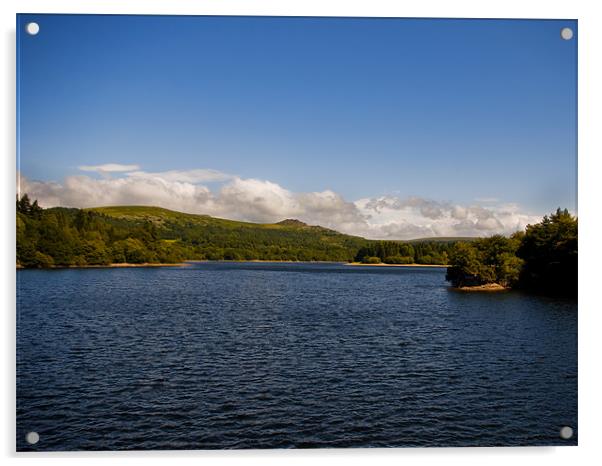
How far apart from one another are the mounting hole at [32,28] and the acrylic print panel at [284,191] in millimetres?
19

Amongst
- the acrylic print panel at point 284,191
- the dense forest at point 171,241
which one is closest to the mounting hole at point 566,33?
the acrylic print panel at point 284,191

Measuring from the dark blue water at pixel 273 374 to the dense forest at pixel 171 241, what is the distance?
32.4 inches

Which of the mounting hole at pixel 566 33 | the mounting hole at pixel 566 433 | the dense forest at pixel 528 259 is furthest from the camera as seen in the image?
the dense forest at pixel 528 259

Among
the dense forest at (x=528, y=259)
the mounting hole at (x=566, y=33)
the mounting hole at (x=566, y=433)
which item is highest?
the mounting hole at (x=566, y=33)

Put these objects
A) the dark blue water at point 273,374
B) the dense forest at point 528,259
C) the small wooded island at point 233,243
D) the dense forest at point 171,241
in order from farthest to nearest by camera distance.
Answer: the dense forest at point 528,259 → the small wooded island at point 233,243 → the dense forest at point 171,241 → the dark blue water at point 273,374

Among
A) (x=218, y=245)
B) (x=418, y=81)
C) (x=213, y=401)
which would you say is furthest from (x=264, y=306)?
(x=418, y=81)

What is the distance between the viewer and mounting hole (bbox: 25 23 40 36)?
309 inches

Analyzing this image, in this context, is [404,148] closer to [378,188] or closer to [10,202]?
[378,188]

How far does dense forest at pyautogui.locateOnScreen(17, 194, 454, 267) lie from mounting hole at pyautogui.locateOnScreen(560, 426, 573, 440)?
517 centimetres

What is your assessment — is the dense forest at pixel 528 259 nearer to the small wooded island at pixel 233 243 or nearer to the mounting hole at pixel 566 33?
the small wooded island at pixel 233 243

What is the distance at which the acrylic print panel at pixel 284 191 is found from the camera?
8.12 metres

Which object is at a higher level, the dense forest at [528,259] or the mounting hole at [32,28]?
the mounting hole at [32,28]
